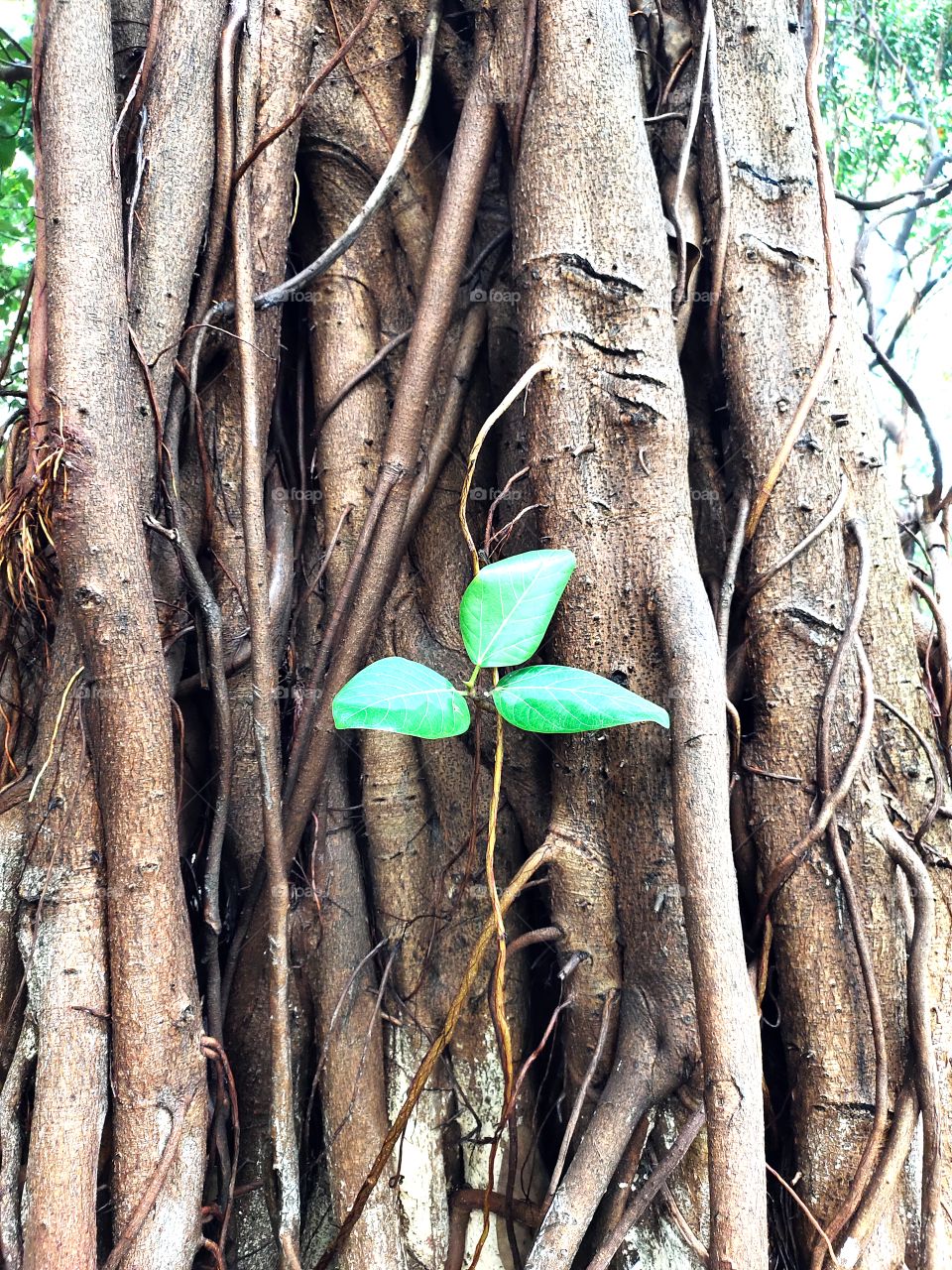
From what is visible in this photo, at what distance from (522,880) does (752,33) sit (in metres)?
1.49

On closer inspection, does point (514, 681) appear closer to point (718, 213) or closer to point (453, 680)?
point (453, 680)

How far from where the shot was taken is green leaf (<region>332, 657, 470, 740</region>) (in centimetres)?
101

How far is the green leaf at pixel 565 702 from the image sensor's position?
106 centimetres

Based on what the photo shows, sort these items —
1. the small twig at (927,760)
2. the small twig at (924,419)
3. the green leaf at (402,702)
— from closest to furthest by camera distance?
the green leaf at (402,702), the small twig at (927,760), the small twig at (924,419)

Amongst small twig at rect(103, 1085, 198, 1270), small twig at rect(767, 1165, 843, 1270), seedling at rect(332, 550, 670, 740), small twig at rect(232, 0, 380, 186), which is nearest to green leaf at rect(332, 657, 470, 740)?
seedling at rect(332, 550, 670, 740)

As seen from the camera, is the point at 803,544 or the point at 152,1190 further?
the point at 803,544

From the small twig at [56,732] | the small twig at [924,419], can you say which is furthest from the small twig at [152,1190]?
the small twig at [924,419]

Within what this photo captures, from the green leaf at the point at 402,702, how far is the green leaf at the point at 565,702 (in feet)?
0.23

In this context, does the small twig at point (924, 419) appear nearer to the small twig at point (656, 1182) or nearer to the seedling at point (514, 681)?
the seedling at point (514, 681)

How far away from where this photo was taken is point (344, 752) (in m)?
1.59

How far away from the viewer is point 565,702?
1.09 meters

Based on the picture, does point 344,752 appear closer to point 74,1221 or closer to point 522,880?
point 522,880

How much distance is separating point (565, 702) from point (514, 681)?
3.1 inches

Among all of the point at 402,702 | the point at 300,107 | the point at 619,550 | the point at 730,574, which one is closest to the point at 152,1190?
the point at 402,702
